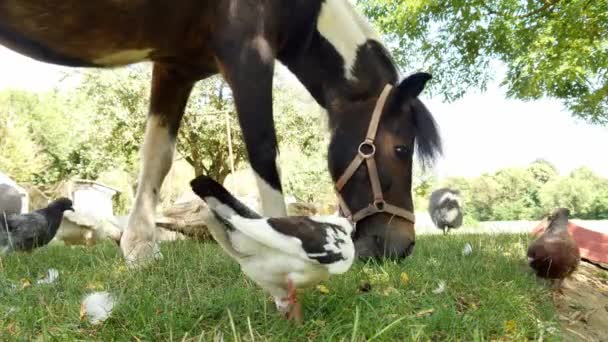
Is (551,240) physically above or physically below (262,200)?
below

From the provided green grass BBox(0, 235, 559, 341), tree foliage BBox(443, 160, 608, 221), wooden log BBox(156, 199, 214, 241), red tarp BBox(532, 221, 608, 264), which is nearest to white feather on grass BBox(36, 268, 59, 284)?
green grass BBox(0, 235, 559, 341)

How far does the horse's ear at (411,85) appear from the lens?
315 centimetres

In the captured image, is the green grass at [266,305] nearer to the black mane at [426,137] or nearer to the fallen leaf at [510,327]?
the fallen leaf at [510,327]

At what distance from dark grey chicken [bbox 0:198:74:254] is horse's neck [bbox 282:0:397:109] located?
8.72 feet

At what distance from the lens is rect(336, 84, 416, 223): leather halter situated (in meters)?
2.98

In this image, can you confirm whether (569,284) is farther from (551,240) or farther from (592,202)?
(592,202)

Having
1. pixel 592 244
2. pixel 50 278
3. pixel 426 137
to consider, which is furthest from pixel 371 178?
pixel 592 244

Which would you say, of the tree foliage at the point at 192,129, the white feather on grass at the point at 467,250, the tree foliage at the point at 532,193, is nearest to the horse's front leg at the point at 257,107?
the white feather on grass at the point at 467,250

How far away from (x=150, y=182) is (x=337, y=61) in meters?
1.43

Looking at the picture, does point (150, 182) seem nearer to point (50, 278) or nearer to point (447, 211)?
point (50, 278)

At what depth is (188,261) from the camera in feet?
10.3

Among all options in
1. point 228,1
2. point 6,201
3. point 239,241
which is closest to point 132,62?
point 228,1

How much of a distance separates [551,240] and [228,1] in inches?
93.3

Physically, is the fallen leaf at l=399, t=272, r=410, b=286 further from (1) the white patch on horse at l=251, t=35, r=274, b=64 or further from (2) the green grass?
(1) the white patch on horse at l=251, t=35, r=274, b=64
